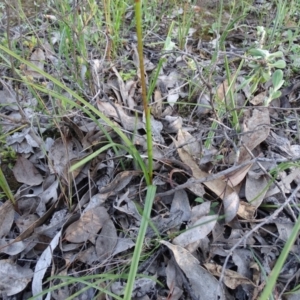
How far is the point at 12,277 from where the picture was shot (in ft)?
2.81

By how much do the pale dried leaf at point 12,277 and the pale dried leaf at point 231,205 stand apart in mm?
487

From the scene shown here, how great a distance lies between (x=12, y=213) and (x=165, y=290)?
45cm

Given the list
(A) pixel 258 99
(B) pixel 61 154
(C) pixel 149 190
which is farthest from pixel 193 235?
(A) pixel 258 99

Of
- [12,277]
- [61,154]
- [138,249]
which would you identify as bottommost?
[12,277]

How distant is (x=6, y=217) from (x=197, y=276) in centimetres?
51

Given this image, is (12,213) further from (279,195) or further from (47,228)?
(279,195)

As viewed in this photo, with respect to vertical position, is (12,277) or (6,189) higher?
(6,189)

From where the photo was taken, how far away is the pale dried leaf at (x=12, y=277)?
0.84m

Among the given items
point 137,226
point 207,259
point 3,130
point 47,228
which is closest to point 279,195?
point 207,259

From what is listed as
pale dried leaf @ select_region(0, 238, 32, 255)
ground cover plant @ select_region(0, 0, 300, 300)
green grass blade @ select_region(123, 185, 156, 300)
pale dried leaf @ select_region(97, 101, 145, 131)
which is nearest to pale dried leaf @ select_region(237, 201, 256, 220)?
ground cover plant @ select_region(0, 0, 300, 300)

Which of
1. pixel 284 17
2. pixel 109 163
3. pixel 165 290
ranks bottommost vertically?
pixel 165 290

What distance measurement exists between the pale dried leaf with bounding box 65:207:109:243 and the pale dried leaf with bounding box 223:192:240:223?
0.30 metres

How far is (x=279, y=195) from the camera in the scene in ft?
3.05

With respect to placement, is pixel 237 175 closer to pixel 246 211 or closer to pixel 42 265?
pixel 246 211
